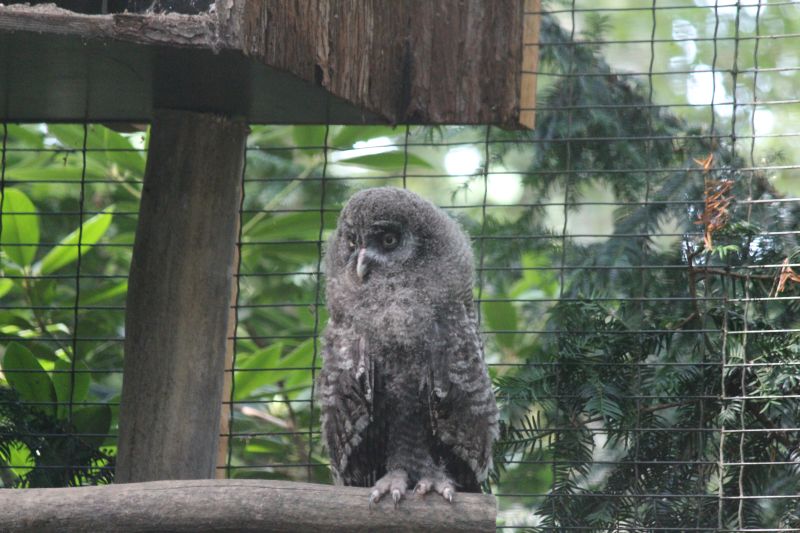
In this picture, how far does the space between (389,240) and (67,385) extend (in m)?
1.41

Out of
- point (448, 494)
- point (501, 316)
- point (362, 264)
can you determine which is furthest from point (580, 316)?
point (448, 494)

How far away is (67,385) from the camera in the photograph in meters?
3.56

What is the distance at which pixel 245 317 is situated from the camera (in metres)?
4.56

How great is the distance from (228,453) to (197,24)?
1570 millimetres

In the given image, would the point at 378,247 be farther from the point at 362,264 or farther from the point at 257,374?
the point at 257,374

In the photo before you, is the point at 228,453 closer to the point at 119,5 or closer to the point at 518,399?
the point at 518,399

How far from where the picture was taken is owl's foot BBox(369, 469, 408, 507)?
246 centimetres

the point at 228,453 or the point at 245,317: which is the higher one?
the point at 245,317

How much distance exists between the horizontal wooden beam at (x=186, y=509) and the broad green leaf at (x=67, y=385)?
44.6 inches

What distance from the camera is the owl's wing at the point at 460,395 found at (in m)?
2.71

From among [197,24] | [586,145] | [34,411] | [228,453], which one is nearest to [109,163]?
[34,411]

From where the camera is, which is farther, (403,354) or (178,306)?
(178,306)

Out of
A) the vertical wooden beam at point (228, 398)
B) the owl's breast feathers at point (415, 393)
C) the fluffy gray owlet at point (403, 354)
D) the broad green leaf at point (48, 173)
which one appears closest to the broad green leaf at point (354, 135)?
the vertical wooden beam at point (228, 398)

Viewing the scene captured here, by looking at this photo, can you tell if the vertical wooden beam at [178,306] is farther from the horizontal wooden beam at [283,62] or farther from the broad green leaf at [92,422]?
the broad green leaf at [92,422]
